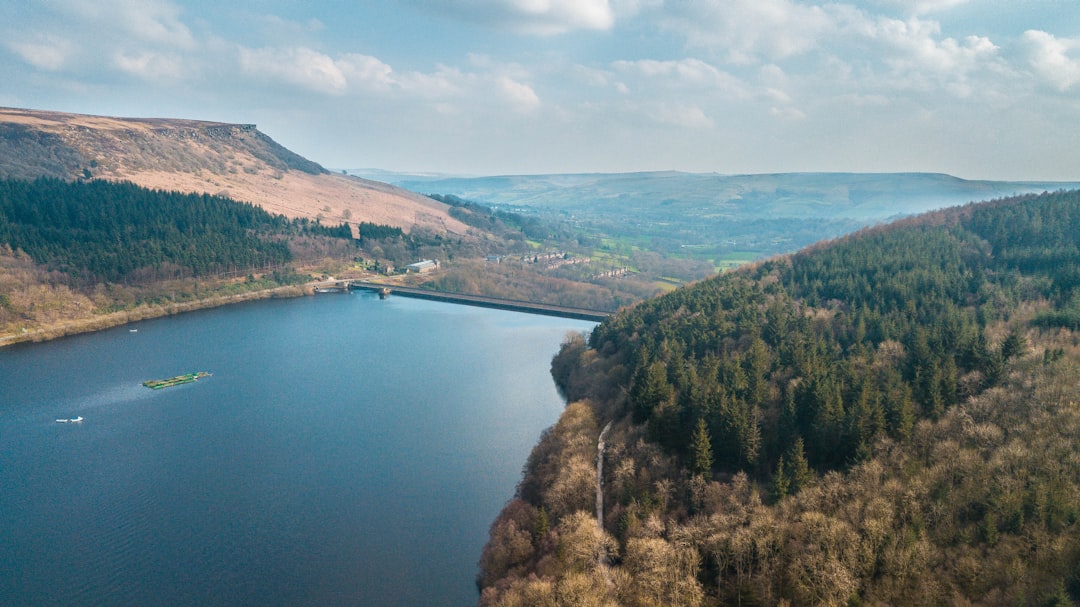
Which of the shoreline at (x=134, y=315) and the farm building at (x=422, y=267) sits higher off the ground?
the farm building at (x=422, y=267)

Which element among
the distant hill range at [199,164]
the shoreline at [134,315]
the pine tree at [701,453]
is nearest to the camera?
the pine tree at [701,453]

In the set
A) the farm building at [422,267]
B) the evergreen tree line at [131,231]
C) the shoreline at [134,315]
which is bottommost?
the shoreline at [134,315]

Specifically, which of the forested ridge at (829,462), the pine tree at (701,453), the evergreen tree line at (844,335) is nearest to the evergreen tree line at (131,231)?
the evergreen tree line at (844,335)

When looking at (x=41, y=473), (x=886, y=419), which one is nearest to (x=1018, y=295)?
(x=886, y=419)

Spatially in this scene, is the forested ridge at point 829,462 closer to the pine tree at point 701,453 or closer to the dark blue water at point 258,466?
the pine tree at point 701,453

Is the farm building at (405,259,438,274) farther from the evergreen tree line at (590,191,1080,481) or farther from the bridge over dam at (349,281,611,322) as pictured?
the evergreen tree line at (590,191,1080,481)

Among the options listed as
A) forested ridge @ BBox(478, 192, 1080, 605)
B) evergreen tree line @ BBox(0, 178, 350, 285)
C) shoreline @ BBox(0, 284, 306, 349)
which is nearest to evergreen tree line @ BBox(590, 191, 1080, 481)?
forested ridge @ BBox(478, 192, 1080, 605)
